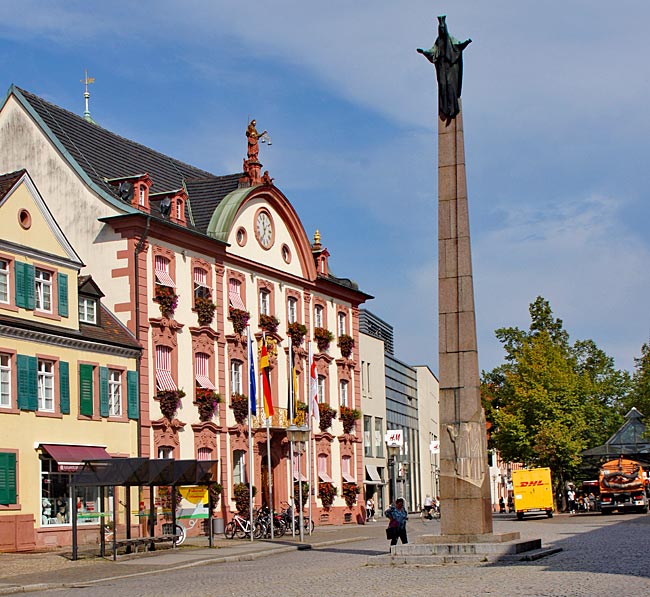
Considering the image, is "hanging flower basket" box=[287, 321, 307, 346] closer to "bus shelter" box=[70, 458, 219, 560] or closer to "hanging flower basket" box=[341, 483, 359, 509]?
"hanging flower basket" box=[341, 483, 359, 509]

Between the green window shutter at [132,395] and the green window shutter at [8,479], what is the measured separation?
668 centimetres

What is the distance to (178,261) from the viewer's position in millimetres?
45781

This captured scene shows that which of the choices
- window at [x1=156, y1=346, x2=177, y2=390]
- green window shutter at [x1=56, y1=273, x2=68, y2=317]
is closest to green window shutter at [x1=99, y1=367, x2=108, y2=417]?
green window shutter at [x1=56, y1=273, x2=68, y2=317]

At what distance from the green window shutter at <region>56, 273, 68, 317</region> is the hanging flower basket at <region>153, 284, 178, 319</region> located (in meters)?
5.62

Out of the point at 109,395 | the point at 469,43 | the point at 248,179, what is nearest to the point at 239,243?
the point at 248,179

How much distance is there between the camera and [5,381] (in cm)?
3550

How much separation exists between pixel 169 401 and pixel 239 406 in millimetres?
5312

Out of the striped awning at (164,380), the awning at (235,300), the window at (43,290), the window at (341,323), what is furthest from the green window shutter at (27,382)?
the window at (341,323)

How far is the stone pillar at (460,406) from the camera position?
25688mm

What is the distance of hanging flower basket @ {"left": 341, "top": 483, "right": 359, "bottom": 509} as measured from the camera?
189 ft

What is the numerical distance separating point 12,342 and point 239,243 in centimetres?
1580

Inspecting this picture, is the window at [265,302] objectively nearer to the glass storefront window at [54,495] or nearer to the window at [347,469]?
the window at [347,469]

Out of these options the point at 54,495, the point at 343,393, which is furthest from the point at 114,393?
the point at 343,393

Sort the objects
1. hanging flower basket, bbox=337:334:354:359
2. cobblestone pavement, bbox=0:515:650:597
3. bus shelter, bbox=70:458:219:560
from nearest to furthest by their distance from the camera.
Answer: cobblestone pavement, bbox=0:515:650:597 → bus shelter, bbox=70:458:219:560 → hanging flower basket, bbox=337:334:354:359
